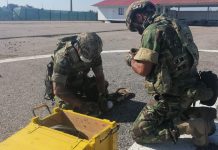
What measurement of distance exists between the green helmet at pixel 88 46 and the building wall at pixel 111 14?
122ft

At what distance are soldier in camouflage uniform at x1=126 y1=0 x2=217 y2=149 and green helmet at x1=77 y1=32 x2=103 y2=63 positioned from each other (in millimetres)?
499

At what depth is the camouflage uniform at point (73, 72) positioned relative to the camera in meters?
4.15

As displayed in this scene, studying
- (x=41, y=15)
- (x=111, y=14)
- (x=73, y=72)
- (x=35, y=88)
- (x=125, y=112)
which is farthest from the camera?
(x=41, y=15)

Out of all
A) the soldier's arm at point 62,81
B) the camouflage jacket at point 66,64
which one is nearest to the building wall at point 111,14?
the camouflage jacket at point 66,64

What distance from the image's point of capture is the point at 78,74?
4.61m

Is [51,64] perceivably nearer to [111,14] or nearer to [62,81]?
[62,81]

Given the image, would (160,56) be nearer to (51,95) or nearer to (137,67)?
(137,67)

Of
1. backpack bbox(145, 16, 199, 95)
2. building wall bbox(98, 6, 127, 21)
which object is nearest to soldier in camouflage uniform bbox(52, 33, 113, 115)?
backpack bbox(145, 16, 199, 95)

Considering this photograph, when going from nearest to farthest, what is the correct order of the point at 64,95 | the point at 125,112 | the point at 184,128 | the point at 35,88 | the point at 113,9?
the point at 184,128 → the point at 64,95 → the point at 125,112 → the point at 35,88 → the point at 113,9

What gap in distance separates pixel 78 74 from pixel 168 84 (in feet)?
5.13

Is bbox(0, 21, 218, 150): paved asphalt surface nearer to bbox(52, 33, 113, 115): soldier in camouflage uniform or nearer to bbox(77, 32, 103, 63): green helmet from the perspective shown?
bbox(52, 33, 113, 115): soldier in camouflage uniform

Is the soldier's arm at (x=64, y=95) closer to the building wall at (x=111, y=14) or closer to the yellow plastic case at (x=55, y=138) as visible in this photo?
the yellow plastic case at (x=55, y=138)

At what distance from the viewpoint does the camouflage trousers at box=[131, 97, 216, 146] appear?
3.49 metres

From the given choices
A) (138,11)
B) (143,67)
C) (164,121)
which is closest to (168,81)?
(143,67)
